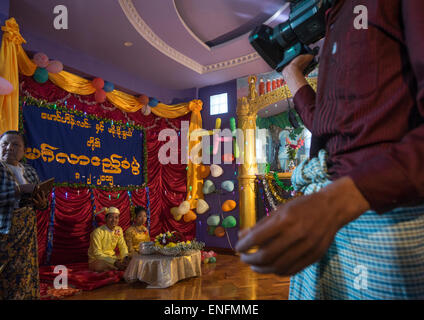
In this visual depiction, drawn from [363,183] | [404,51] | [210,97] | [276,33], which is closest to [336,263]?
[363,183]

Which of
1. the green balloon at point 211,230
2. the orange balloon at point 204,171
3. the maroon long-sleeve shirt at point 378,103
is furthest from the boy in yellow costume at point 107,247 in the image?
the maroon long-sleeve shirt at point 378,103

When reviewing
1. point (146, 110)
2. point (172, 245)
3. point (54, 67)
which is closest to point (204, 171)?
point (146, 110)

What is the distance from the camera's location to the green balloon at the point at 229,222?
5535 mm

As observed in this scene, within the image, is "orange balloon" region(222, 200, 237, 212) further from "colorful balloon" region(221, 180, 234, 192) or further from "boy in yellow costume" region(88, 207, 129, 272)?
"boy in yellow costume" region(88, 207, 129, 272)

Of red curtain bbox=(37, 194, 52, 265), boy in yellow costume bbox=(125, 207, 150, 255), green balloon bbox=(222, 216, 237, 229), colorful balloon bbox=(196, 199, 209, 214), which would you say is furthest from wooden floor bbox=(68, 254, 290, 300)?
colorful balloon bbox=(196, 199, 209, 214)

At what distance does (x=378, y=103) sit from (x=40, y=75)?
4.74 meters

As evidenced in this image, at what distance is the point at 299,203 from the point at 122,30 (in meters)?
4.84

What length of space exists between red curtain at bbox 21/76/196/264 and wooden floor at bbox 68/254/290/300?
1338 millimetres

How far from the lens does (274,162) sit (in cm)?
570

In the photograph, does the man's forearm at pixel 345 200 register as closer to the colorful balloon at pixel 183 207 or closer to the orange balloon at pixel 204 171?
the colorful balloon at pixel 183 207

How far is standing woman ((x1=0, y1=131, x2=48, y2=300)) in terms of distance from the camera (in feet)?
7.30

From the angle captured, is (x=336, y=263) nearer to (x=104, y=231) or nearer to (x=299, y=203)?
(x=299, y=203)

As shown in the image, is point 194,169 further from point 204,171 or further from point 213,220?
point 213,220

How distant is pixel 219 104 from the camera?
21.0 feet
